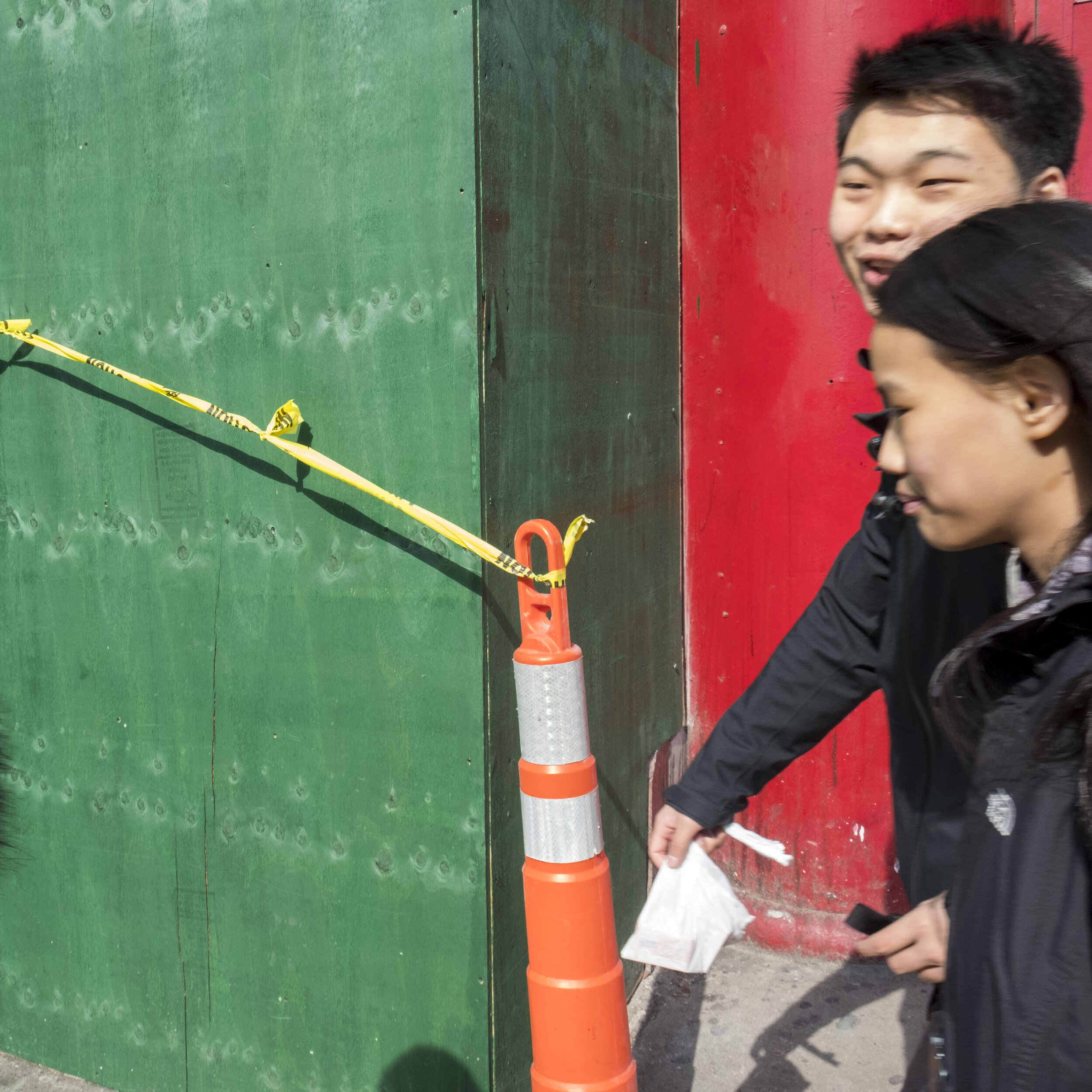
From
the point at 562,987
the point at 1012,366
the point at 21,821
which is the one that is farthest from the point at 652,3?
the point at 21,821

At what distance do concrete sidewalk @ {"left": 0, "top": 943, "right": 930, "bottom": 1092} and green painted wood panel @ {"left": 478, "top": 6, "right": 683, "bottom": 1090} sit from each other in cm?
24

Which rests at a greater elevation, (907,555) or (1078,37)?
(1078,37)

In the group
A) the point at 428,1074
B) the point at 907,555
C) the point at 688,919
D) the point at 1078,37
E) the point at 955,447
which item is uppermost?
the point at 1078,37

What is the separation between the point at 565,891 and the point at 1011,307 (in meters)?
1.19

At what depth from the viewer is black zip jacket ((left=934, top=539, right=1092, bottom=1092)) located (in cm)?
115

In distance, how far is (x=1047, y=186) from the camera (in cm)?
176

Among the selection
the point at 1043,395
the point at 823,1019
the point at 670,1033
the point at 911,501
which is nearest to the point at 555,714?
the point at 911,501

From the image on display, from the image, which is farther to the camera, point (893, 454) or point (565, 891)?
point (565, 891)

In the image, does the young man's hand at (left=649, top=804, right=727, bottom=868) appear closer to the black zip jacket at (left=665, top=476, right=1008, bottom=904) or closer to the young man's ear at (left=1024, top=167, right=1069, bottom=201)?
the black zip jacket at (left=665, top=476, right=1008, bottom=904)

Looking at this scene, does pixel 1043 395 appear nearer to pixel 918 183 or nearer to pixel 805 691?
pixel 918 183

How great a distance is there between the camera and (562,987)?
1.83m

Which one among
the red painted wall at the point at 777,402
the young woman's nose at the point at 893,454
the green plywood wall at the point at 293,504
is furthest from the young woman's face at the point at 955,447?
the red painted wall at the point at 777,402

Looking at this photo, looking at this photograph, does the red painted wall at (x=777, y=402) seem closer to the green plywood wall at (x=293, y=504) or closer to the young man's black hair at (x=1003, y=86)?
the green plywood wall at (x=293, y=504)

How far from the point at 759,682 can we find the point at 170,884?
5.74ft
